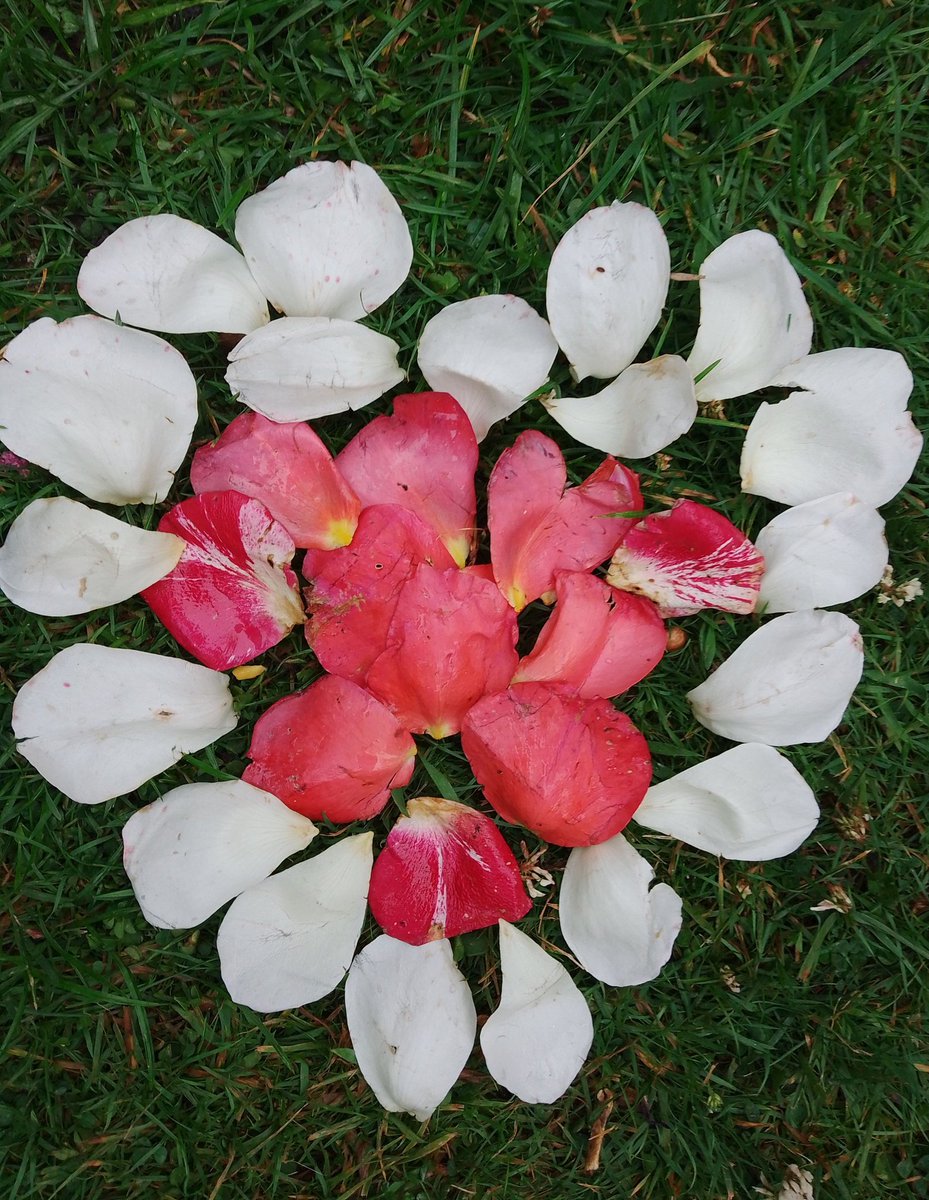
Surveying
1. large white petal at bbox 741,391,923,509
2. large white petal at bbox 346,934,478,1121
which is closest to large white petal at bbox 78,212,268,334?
large white petal at bbox 741,391,923,509

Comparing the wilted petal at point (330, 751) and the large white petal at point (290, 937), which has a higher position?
the wilted petal at point (330, 751)

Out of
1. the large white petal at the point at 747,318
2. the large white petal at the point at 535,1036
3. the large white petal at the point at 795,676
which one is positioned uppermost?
the large white petal at the point at 747,318

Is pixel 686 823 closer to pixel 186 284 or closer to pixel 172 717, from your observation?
pixel 172 717

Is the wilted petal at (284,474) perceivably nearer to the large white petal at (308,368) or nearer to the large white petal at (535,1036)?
the large white petal at (308,368)

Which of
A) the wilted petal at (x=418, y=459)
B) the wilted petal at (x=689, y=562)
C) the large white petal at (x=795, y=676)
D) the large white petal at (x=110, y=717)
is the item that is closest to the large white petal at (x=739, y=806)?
the large white petal at (x=795, y=676)

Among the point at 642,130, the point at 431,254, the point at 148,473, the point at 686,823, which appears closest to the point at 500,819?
the point at 686,823

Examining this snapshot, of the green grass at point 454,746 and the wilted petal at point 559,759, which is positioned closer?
the wilted petal at point 559,759
